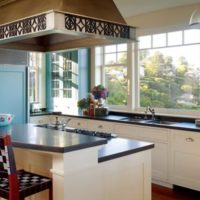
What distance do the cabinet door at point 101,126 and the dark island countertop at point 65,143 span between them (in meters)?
1.94

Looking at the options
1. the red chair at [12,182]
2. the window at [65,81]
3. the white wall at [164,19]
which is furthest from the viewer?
the window at [65,81]

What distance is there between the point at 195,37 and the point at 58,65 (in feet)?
8.94

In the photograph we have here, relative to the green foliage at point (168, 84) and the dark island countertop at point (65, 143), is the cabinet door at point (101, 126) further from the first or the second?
the dark island countertop at point (65, 143)

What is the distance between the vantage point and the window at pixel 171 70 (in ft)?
14.7

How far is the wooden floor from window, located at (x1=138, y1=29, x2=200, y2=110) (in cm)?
124

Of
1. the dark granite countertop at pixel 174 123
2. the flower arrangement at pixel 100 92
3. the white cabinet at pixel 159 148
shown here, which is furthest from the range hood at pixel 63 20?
the flower arrangement at pixel 100 92

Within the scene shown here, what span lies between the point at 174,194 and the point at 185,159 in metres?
0.47

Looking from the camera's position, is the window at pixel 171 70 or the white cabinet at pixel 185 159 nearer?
the white cabinet at pixel 185 159

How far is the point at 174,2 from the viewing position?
4.28 meters

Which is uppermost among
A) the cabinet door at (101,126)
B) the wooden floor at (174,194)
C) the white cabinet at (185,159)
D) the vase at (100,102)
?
the vase at (100,102)

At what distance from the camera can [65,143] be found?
6.49 feet

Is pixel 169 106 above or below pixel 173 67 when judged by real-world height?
below

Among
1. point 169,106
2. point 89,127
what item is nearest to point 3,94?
point 89,127

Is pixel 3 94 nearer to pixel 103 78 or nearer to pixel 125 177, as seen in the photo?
pixel 103 78
